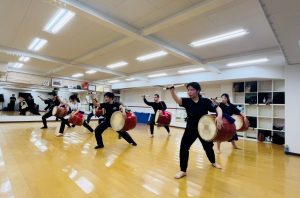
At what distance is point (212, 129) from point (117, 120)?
223 cm

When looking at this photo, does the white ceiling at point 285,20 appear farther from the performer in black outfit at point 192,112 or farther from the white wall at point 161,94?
the white wall at point 161,94

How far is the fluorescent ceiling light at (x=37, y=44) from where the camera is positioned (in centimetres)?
547

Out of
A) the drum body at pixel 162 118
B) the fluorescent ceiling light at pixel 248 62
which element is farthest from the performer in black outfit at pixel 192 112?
the fluorescent ceiling light at pixel 248 62

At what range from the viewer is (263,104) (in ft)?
23.6

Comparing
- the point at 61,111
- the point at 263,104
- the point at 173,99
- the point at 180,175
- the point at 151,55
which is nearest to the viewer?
the point at 180,175

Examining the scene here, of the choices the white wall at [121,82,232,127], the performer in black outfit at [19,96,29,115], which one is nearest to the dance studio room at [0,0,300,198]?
the performer in black outfit at [19,96,29,115]

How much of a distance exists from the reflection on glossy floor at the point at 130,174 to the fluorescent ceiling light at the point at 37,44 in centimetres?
298

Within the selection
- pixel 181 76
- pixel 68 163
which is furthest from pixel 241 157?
pixel 181 76

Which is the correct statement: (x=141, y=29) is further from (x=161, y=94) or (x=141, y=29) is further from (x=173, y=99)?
(x=161, y=94)

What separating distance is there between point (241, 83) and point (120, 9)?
621cm

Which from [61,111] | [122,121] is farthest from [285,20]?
[61,111]

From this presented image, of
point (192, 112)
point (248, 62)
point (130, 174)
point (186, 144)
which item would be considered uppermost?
point (248, 62)

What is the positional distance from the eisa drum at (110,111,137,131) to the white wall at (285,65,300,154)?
415 cm

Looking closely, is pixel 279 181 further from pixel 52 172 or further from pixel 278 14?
pixel 52 172
